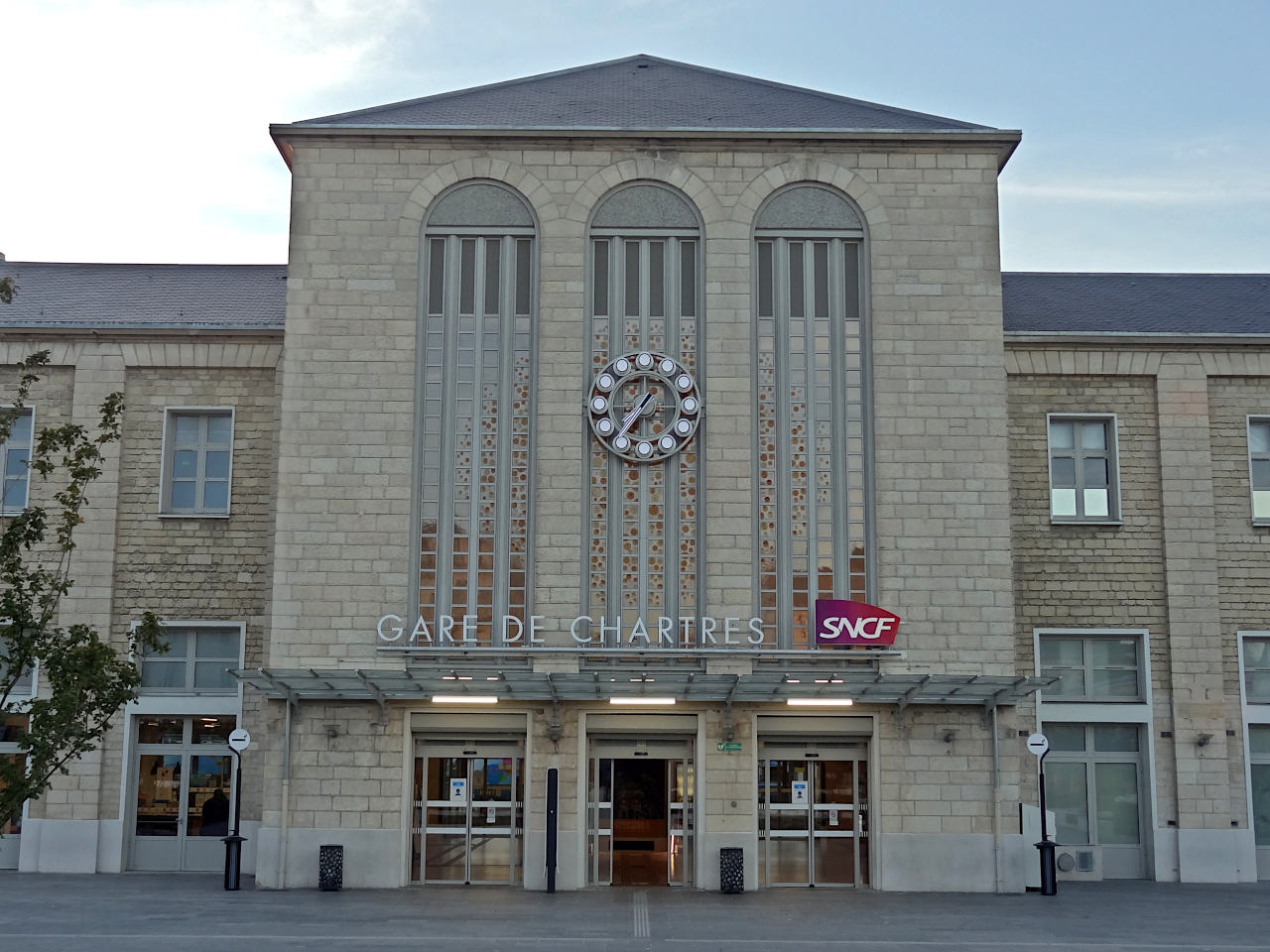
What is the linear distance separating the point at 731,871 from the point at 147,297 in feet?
57.0

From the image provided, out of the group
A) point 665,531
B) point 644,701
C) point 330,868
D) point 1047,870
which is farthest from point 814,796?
point 330,868

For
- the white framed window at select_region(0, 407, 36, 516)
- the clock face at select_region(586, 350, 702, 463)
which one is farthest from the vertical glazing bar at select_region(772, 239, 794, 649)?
the white framed window at select_region(0, 407, 36, 516)

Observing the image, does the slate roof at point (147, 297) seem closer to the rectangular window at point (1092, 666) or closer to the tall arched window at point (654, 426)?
the tall arched window at point (654, 426)

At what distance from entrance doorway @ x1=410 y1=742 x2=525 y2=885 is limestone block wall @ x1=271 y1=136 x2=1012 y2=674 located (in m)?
2.47

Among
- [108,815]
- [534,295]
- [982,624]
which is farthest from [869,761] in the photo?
[108,815]

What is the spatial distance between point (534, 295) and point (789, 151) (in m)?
5.42

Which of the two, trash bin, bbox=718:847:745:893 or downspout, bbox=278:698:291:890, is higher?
downspout, bbox=278:698:291:890

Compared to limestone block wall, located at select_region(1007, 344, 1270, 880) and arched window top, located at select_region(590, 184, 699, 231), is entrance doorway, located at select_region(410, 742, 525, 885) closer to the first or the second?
arched window top, located at select_region(590, 184, 699, 231)

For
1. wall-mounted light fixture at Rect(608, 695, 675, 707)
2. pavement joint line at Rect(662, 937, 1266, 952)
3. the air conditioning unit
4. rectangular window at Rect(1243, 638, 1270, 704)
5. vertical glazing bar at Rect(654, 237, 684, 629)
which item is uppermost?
vertical glazing bar at Rect(654, 237, 684, 629)

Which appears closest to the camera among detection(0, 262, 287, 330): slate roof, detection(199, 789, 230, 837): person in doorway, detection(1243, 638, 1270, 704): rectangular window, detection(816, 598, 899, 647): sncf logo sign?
detection(816, 598, 899, 647): sncf logo sign

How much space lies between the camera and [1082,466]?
27781 mm

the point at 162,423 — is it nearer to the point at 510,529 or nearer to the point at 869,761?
the point at 510,529

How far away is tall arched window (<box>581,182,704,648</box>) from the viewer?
2498 centimetres

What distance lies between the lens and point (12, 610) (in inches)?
613
